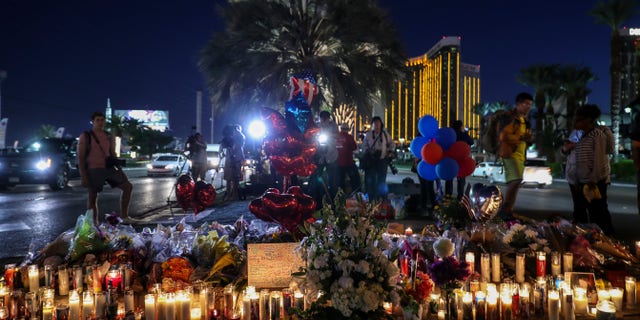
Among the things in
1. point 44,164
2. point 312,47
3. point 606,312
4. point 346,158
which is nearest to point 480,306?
point 606,312

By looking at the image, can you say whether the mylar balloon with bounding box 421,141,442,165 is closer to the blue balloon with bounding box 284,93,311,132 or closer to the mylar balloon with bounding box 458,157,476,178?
the mylar balloon with bounding box 458,157,476,178

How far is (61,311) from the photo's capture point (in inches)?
138

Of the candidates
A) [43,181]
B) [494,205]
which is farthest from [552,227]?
[43,181]

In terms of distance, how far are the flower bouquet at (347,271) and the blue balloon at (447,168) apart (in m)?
4.35

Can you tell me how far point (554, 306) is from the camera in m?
3.64

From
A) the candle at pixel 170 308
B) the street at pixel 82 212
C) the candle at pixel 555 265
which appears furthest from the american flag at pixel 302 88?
the candle at pixel 555 265

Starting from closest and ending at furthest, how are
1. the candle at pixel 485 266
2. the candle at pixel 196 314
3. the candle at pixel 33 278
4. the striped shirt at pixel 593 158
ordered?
the candle at pixel 196 314
the candle at pixel 33 278
the candle at pixel 485 266
the striped shirt at pixel 593 158

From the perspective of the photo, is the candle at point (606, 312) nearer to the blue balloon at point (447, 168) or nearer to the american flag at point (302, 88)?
the american flag at point (302, 88)

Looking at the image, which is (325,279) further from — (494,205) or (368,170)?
(368,170)

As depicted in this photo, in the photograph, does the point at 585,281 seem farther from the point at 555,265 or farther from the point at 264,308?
the point at 264,308

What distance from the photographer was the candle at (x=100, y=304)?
3713mm

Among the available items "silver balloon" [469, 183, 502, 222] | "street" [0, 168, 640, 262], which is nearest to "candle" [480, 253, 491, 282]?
"silver balloon" [469, 183, 502, 222]

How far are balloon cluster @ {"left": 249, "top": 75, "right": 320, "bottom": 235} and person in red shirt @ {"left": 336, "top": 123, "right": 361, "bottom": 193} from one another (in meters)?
3.92

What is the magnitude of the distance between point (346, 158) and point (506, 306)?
5.86 metres
